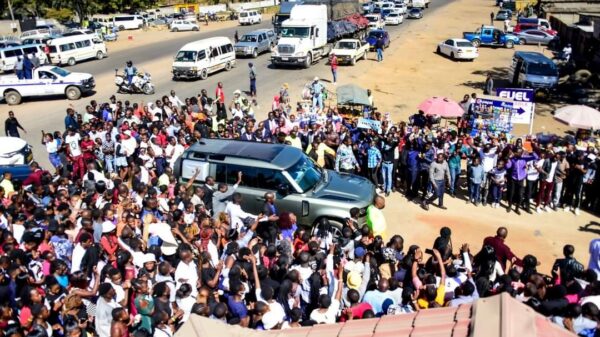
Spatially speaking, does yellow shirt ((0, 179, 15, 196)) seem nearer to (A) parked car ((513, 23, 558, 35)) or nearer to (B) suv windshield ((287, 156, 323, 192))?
(B) suv windshield ((287, 156, 323, 192))

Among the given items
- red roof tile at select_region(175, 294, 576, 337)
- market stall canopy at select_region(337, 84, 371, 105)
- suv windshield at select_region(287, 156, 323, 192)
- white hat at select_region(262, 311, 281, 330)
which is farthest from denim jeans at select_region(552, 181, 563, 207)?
red roof tile at select_region(175, 294, 576, 337)

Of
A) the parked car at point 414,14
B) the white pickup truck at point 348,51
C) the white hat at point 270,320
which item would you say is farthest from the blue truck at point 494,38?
the white hat at point 270,320

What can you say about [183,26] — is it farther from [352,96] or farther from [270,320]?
[270,320]

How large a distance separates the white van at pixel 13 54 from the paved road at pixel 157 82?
94.0 inches

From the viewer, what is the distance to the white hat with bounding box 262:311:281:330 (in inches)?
238

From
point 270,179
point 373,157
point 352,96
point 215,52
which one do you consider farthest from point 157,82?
point 270,179

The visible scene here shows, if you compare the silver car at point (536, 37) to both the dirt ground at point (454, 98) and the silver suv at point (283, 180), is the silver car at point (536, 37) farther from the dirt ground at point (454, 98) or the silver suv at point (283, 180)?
the silver suv at point (283, 180)

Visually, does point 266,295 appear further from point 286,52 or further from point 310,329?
point 286,52

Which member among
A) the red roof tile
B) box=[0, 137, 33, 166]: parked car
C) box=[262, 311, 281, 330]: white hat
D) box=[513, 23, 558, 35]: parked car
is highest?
the red roof tile

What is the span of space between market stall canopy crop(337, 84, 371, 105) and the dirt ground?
9.84ft

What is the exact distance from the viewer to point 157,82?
27.3 meters

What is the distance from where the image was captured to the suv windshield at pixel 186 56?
87.4 feet

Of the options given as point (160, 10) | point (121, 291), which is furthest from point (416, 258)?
point (160, 10)

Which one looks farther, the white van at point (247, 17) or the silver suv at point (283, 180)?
the white van at point (247, 17)
